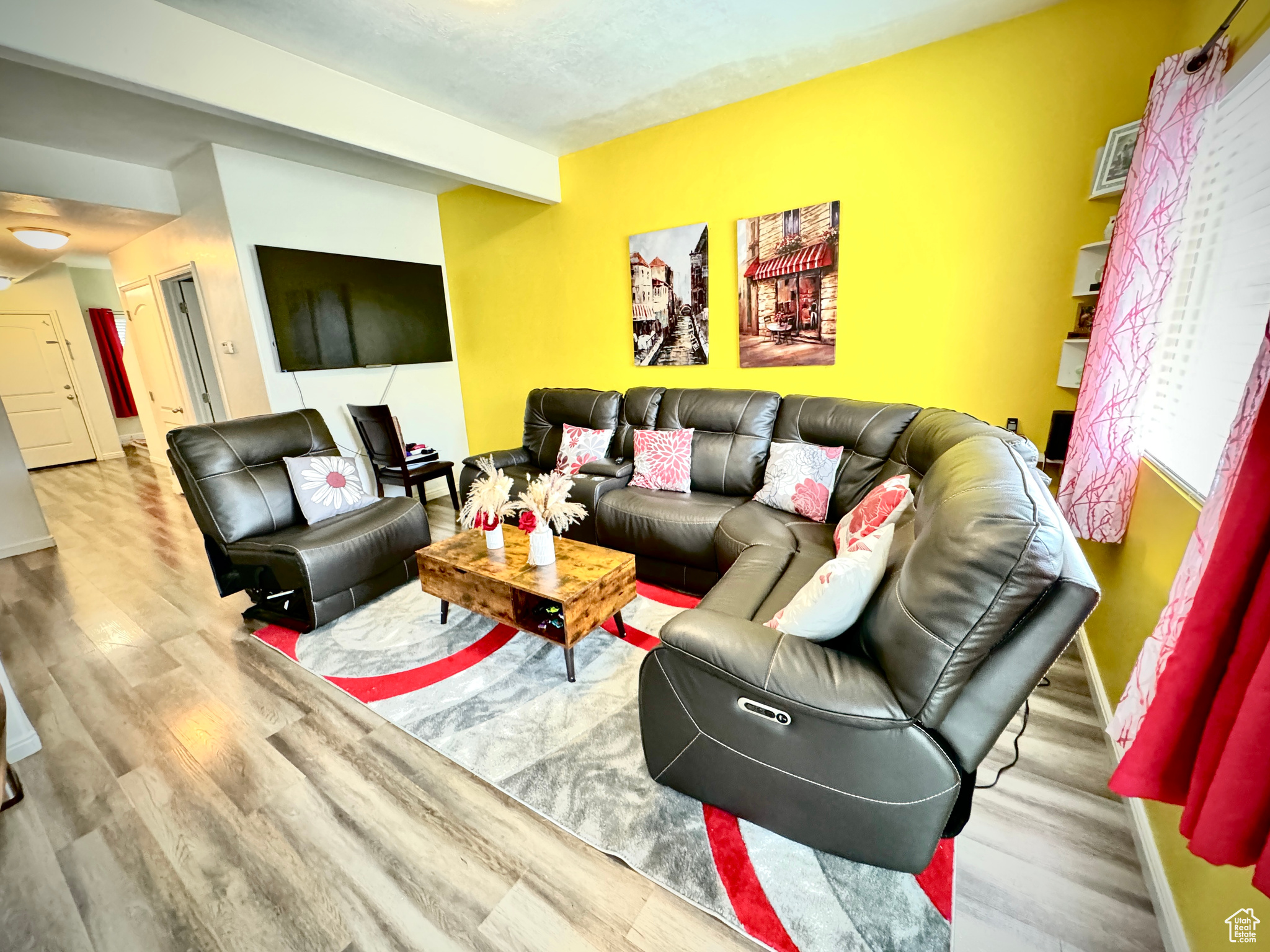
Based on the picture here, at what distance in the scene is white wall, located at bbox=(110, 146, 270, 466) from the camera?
11.0ft

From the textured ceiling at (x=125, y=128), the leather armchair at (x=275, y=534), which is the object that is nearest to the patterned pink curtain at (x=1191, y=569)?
the leather armchair at (x=275, y=534)

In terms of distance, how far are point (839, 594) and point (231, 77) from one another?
326cm

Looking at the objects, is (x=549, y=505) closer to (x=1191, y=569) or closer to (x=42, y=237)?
(x=1191, y=569)

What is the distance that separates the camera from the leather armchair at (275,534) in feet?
7.68

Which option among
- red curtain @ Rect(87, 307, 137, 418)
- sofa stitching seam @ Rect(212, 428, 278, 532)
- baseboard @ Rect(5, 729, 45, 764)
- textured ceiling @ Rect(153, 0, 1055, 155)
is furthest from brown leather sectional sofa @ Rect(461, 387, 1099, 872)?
red curtain @ Rect(87, 307, 137, 418)

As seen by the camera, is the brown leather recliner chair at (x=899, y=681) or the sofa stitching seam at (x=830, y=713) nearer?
the brown leather recliner chair at (x=899, y=681)

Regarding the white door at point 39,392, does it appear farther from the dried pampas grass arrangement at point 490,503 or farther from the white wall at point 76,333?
the dried pampas grass arrangement at point 490,503

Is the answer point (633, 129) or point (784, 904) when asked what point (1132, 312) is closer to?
point (784, 904)

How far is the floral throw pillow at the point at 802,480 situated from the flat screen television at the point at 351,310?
337 centimetres

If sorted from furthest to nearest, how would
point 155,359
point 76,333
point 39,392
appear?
point 76,333 → point 39,392 → point 155,359

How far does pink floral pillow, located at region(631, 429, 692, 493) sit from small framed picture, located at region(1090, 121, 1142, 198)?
214 cm

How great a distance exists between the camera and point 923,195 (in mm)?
2521

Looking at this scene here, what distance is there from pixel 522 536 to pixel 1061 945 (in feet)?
7.24

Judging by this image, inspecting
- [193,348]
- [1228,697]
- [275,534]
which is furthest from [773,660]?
[193,348]
